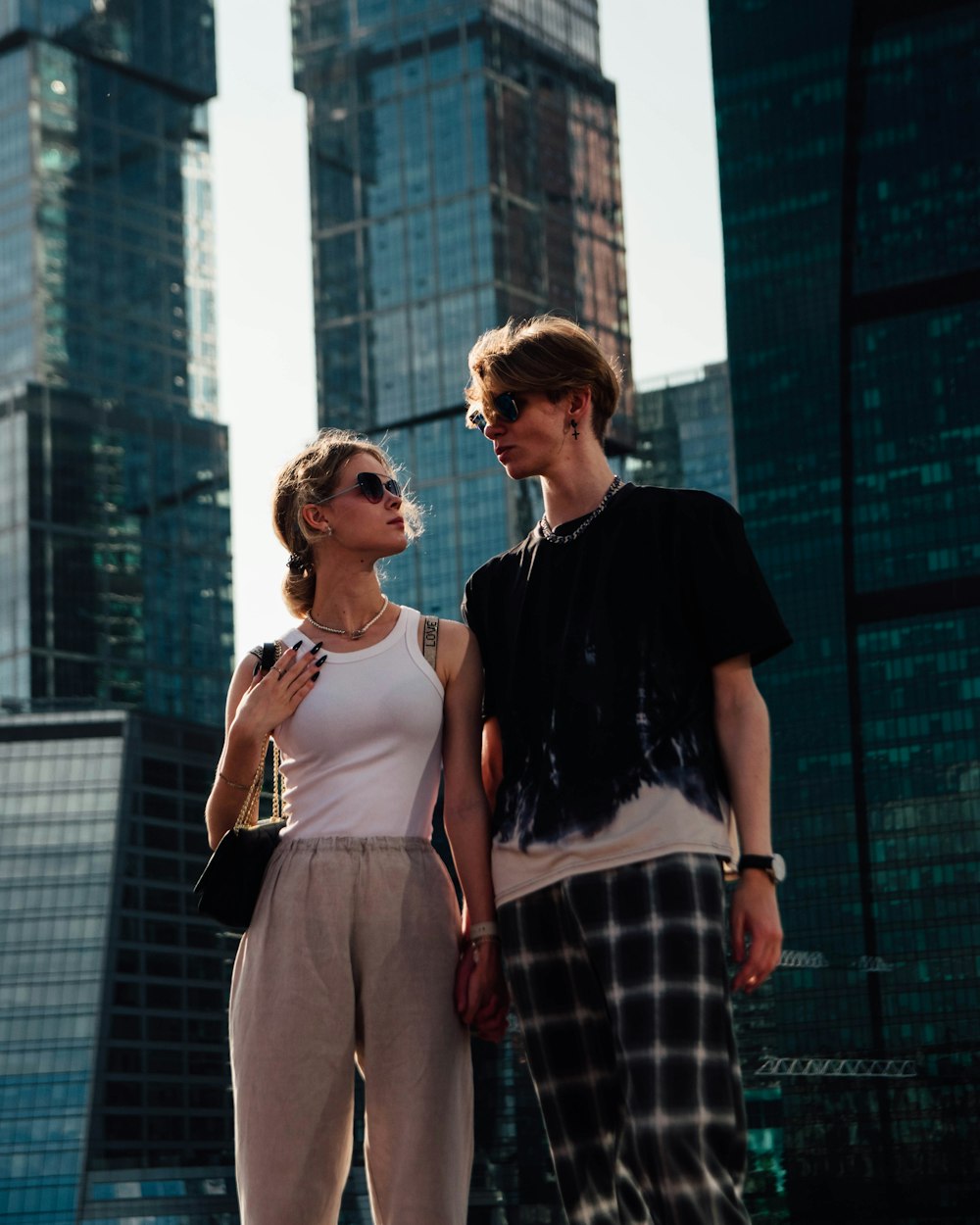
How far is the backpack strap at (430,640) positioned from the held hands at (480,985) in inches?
34.0

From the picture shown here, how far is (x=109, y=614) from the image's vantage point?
135125 millimetres

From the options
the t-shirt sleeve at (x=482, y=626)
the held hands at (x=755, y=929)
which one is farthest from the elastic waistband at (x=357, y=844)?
the held hands at (x=755, y=929)

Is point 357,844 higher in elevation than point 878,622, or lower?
lower

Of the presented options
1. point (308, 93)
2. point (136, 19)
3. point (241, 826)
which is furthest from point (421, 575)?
point (241, 826)

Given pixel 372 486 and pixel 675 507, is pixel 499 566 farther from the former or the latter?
pixel 675 507

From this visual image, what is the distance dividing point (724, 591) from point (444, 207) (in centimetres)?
14148

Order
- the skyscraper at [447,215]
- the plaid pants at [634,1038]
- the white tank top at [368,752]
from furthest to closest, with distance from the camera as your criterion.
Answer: the skyscraper at [447,215], the white tank top at [368,752], the plaid pants at [634,1038]

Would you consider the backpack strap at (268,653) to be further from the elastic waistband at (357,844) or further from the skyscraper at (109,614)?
the skyscraper at (109,614)

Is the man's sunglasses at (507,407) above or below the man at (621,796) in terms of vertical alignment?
above

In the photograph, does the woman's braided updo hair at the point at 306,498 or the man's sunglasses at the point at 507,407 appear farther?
the woman's braided updo hair at the point at 306,498

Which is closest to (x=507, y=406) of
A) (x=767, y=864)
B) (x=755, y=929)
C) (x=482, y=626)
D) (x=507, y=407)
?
(x=507, y=407)

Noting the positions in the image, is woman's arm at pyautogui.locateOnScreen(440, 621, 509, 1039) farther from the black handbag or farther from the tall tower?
the tall tower

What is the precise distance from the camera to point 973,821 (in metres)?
98.6

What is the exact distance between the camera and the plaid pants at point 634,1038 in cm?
470
